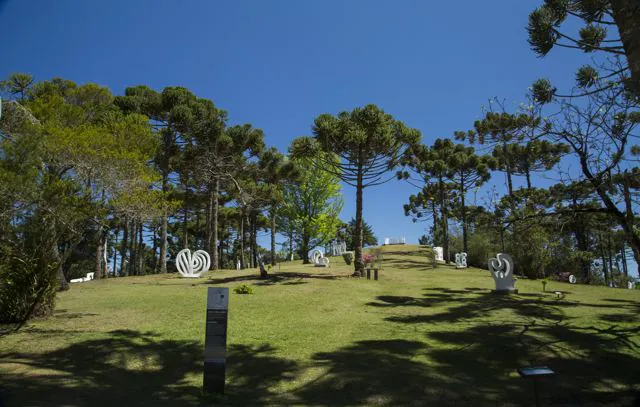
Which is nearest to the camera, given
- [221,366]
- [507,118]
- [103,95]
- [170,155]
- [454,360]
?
[221,366]

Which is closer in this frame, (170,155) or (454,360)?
(454,360)

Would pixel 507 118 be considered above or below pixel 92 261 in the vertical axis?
above

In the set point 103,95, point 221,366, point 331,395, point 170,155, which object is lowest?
point 331,395

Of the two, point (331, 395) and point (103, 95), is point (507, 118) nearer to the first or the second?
point (331, 395)

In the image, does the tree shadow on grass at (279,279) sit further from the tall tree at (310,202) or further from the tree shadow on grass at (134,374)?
the tall tree at (310,202)

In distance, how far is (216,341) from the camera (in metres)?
5.76

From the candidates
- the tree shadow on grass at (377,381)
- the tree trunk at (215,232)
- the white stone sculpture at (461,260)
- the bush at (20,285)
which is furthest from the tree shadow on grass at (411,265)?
the bush at (20,285)

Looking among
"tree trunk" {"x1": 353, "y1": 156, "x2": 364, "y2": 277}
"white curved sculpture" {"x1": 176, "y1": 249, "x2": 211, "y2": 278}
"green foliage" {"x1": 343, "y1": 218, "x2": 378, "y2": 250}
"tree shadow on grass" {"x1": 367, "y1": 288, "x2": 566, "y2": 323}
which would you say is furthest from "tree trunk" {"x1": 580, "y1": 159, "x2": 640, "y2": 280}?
"green foliage" {"x1": 343, "y1": 218, "x2": 378, "y2": 250}

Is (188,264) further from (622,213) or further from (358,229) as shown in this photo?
(622,213)

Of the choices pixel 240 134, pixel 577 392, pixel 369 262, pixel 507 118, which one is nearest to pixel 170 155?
pixel 240 134

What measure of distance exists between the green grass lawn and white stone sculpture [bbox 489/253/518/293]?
2.23 metres

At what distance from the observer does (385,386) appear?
6.20 metres

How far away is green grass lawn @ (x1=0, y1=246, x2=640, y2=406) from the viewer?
5895mm

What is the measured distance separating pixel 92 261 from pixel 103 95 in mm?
28681
